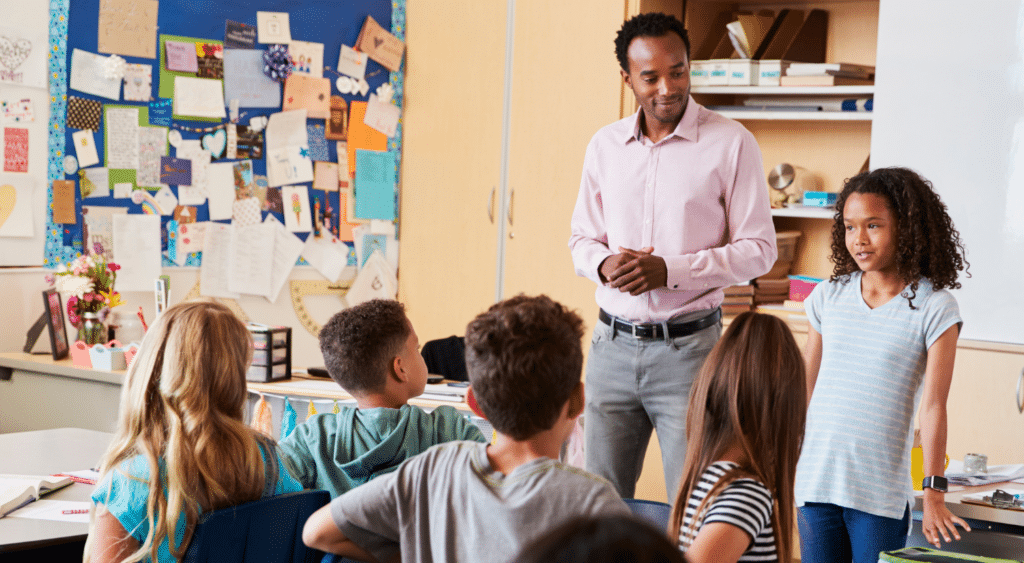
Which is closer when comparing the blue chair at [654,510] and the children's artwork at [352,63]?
the blue chair at [654,510]

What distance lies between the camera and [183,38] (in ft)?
12.0

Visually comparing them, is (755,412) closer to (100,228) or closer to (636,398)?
(636,398)

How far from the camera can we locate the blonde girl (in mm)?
1457

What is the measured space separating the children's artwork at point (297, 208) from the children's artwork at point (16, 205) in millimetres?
959

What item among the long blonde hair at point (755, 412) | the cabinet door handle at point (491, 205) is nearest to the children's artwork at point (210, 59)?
the cabinet door handle at point (491, 205)

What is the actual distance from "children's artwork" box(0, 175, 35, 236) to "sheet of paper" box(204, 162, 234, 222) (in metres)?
0.65

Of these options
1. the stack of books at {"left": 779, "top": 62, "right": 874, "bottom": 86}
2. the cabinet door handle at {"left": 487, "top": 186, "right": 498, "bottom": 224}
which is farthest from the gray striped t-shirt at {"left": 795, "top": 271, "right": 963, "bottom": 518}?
the cabinet door handle at {"left": 487, "top": 186, "right": 498, "bottom": 224}

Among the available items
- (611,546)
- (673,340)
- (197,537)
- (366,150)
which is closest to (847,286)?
(673,340)

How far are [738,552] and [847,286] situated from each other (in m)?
1.04

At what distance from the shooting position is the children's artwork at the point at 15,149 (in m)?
3.27

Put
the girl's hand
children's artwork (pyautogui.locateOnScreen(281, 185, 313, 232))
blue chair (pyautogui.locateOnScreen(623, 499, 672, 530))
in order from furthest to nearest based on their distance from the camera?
children's artwork (pyautogui.locateOnScreen(281, 185, 313, 232))
the girl's hand
blue chair (pyautogui.locateOnScreen(623, 499, 672, 530))

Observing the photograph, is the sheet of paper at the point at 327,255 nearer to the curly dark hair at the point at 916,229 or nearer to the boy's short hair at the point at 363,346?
the boy's short hair at the point at 363,346

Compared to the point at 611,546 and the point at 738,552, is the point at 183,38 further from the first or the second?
the point at 611,546

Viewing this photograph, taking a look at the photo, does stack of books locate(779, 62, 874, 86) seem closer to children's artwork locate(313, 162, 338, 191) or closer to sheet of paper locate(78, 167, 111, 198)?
children's artwork locate(313, 162, 338, 191)
